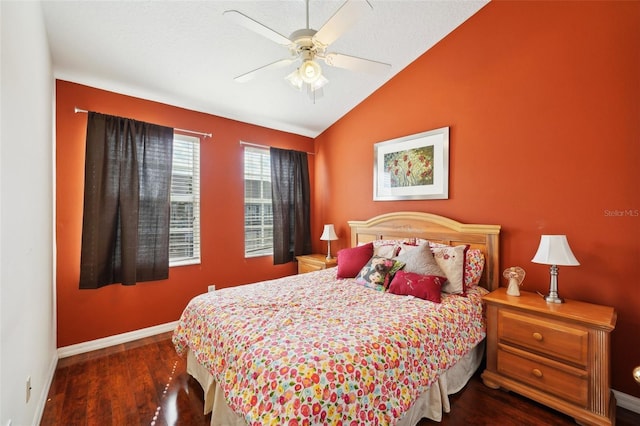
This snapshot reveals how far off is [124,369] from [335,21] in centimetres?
310

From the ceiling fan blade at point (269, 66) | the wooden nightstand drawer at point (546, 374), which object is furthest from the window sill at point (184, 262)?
the wooden nightstand drawer at point (546, 374)

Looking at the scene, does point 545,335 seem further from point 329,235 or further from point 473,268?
point 329,235

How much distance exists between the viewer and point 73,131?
2732 millimetres

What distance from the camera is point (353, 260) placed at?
9.73ft

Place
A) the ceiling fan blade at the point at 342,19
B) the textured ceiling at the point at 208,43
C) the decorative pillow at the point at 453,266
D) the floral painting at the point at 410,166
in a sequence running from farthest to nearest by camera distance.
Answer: the floral painting at the point at 410,166 < the decorative pillow at the point at 453,266 < the textured ceiling at the point at 208,43 < the ceiling fan blade at the point at 342,19

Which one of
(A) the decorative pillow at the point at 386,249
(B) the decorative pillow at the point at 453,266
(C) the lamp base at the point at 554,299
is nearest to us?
(C) the lamp base at the point at 554,299

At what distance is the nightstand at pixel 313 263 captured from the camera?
3.75m

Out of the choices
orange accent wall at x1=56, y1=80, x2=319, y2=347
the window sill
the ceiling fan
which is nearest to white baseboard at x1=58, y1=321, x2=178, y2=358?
orange accent wall at x1=56, y1=80, x2=319, y2=347

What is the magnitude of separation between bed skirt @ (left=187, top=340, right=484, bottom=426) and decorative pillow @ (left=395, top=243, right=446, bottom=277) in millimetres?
677

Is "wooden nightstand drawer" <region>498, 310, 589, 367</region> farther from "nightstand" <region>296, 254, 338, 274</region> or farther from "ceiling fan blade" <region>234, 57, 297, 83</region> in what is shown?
"ceiling fan blade" <region>234, 57, 297, 83</region>

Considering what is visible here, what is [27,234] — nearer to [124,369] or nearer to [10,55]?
[10,55]

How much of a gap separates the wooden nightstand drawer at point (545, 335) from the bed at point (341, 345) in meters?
0.21

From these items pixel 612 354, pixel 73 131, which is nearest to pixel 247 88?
pixel 73 131

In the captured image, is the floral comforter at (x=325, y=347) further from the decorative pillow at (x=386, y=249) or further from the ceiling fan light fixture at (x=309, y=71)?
the ceiling fan light fixture at (x=309, y=71)
